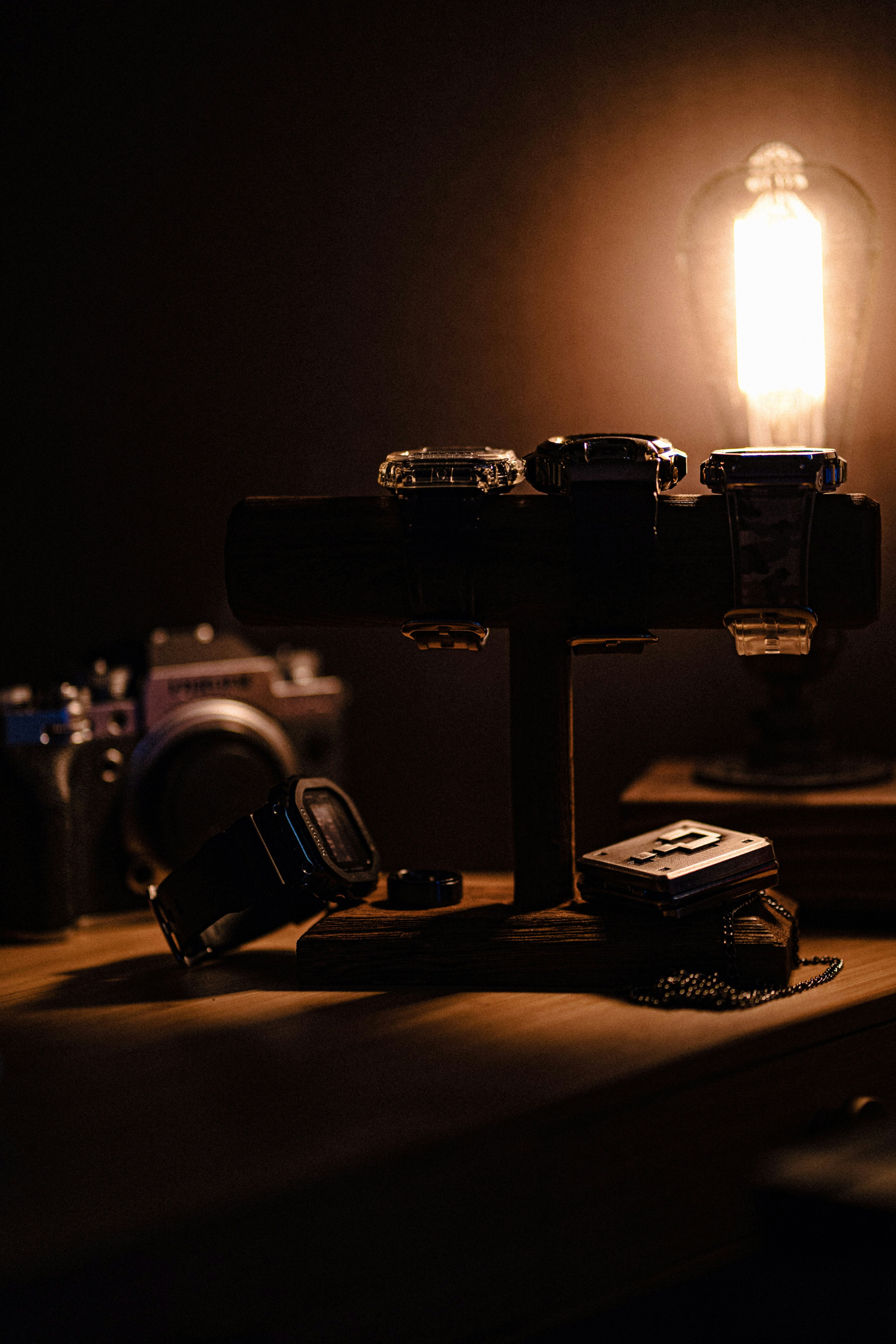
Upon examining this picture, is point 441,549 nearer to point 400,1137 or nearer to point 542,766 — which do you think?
point 542,766

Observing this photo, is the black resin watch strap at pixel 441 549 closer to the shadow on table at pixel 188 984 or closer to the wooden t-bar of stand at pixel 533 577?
the wooden t-bar of stand at pixel 533 577

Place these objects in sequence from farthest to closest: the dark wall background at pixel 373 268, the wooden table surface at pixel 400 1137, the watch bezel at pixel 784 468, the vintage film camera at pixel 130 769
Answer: the dark wall background at pixel 373 268 → the vintage film camera at pixel 130 769 → the watch bezel at pixel 784 468 → the wooden table surface at pixel 400 1137

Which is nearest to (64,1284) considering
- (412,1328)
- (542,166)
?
(412,1328)

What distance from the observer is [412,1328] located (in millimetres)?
551

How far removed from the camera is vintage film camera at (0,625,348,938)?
0.84 meters

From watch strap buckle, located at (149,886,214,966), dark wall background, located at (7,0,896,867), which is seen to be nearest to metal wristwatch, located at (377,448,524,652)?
watch strap buckle, located at (149,886,214,966)

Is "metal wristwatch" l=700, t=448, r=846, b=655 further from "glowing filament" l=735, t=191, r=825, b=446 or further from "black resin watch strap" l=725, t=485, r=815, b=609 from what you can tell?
"glowing filament" l=735, t=191, r=825, b=446

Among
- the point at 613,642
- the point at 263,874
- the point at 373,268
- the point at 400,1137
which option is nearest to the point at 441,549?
the point at 613,642

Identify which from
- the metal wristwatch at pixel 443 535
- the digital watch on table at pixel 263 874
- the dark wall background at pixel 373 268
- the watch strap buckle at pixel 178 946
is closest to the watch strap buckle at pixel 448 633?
the metal wristwatch at pixel 443 535

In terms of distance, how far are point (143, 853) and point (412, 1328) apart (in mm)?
423

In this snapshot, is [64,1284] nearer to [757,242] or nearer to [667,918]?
[667,918]

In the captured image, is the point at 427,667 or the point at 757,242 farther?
the point at 427,667

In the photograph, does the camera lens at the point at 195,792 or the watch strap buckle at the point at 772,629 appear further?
the camera lens at the point at 195,792

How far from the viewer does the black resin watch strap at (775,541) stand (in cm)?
70
